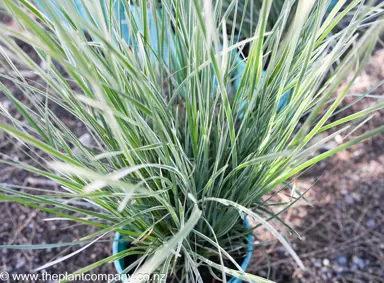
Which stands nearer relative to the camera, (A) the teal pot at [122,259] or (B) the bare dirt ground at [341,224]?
(A) the teal pot at [122,259]

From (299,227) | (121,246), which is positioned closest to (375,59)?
(299,227)

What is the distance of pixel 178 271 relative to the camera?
0.74 metres

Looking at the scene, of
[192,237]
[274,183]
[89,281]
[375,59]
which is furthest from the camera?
[375,59]

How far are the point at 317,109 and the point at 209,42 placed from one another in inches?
4.7

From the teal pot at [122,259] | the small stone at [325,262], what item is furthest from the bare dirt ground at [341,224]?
the teal pot at [122,259]

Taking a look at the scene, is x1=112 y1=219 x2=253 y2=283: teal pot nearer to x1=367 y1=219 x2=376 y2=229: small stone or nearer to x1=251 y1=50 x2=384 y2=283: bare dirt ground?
x1=251 y1=50 x2=384 y2=283: bare dirt ground

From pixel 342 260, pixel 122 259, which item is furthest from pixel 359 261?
pixel 122 259

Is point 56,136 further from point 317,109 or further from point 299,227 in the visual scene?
point 299,227

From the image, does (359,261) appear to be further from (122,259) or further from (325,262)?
(122,259)

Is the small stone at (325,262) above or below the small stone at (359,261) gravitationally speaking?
above

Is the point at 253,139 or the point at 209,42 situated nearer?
the point at 209,42

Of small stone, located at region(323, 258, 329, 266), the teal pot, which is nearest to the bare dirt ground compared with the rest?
small stone, located at region(323, 258, 329, 266)

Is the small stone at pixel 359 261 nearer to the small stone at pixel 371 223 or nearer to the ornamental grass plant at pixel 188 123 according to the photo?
the small stone at pixel 371 223

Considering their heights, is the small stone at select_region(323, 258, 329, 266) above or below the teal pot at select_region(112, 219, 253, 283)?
below
